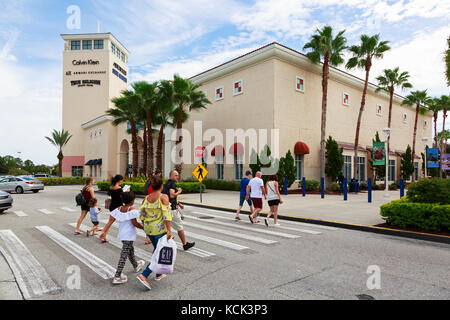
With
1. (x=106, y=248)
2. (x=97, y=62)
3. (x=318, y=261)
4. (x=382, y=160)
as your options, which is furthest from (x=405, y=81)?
(x=97, y=62)

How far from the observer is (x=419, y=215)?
776 centimetres

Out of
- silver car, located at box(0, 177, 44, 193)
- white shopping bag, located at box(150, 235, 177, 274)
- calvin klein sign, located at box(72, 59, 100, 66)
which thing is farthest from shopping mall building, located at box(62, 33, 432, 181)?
calvin klein sign, located at box(72, 59, 100, 66)

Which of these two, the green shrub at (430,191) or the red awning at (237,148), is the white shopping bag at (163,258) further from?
the red awning at (237,148)

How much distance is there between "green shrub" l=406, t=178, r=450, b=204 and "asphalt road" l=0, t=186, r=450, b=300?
6.03 feet

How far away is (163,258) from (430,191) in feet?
26.7

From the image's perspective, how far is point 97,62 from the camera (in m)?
52.4

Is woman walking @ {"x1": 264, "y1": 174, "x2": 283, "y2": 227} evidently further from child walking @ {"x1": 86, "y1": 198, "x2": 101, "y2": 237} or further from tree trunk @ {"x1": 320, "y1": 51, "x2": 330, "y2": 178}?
tree trunk @ {"x1": 320, "y1": 51, "x2": 330, "y2": 178}

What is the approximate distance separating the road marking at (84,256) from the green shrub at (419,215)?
7.62 m

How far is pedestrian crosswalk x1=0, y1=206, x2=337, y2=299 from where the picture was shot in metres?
4.65

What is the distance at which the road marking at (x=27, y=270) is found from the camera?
13.6 ft

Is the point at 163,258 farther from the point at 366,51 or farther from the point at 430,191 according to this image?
the point at 366,51

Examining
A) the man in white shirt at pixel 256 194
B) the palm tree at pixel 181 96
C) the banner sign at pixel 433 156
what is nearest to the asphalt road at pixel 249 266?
the man in white shirt at pixel 256 194
